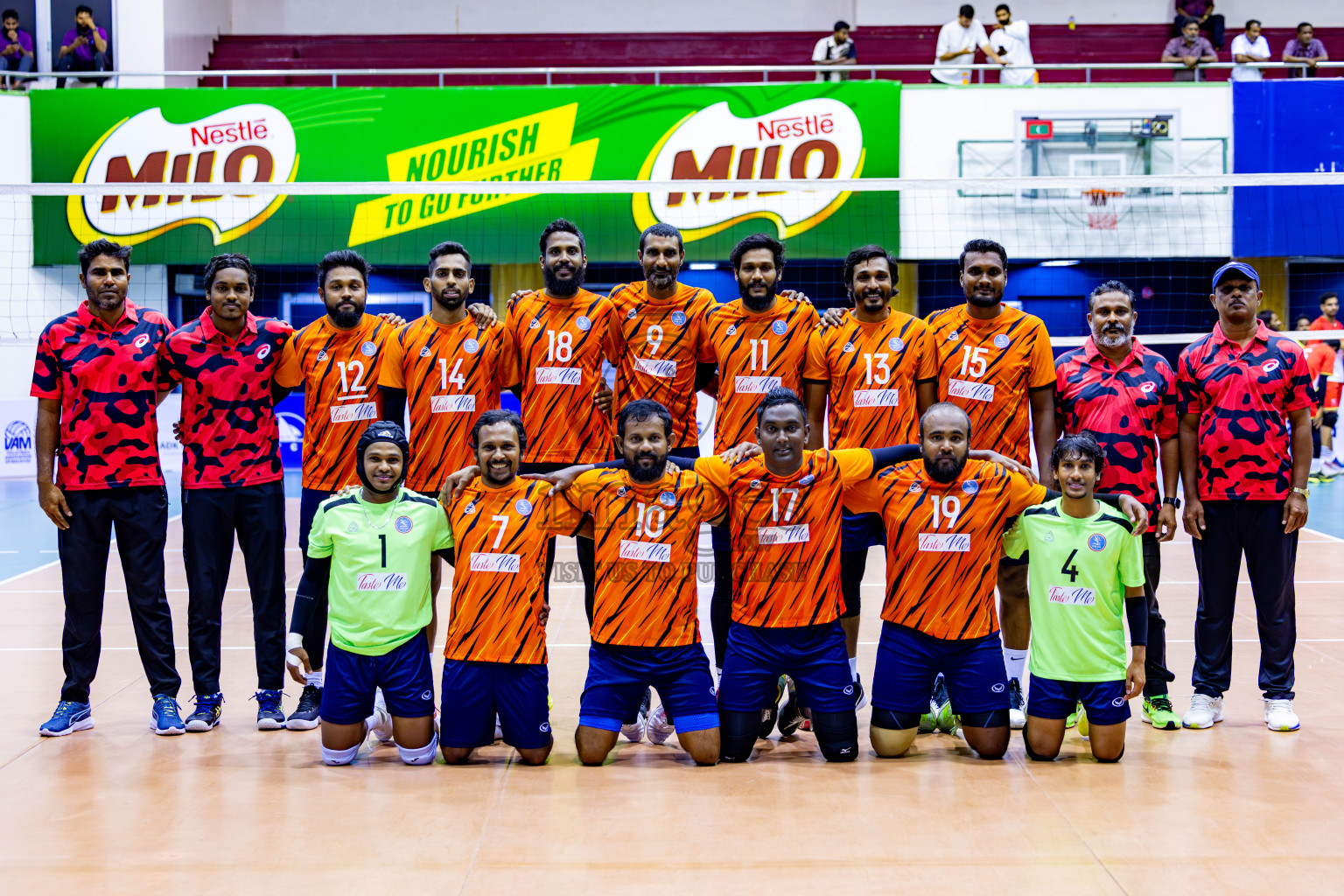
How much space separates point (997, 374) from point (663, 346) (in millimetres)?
1617

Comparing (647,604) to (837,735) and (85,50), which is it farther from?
(85,50)

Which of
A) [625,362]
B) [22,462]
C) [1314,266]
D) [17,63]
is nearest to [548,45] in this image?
[17,63]

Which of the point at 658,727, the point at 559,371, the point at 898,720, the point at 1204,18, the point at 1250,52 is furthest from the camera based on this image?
the point at 1204,18

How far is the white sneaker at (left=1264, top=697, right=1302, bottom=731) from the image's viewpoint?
540cm

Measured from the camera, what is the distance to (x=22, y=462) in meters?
17.5

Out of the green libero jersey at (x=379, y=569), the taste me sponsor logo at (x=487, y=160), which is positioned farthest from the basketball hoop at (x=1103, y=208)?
the green libero jersey at (x=379, y=569)

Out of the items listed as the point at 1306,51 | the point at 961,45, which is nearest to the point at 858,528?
the point at 961,45

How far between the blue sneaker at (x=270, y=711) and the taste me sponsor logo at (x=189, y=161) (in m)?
12.1

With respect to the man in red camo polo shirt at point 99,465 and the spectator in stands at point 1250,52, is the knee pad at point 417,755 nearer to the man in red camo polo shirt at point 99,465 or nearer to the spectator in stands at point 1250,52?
the man in red camo polo shirt at point 99,465

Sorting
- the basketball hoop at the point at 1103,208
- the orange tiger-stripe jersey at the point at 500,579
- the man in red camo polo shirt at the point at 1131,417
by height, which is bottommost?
the orange tiger-stripe jersey at the point at 500,579

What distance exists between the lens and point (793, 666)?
16.5 ft

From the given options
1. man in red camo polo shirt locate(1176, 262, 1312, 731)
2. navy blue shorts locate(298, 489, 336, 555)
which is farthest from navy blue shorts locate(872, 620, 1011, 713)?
navy blue shorts locate(298, 489, 336, 555)

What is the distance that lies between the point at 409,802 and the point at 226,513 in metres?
1.90

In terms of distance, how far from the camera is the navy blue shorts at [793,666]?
499 cm
